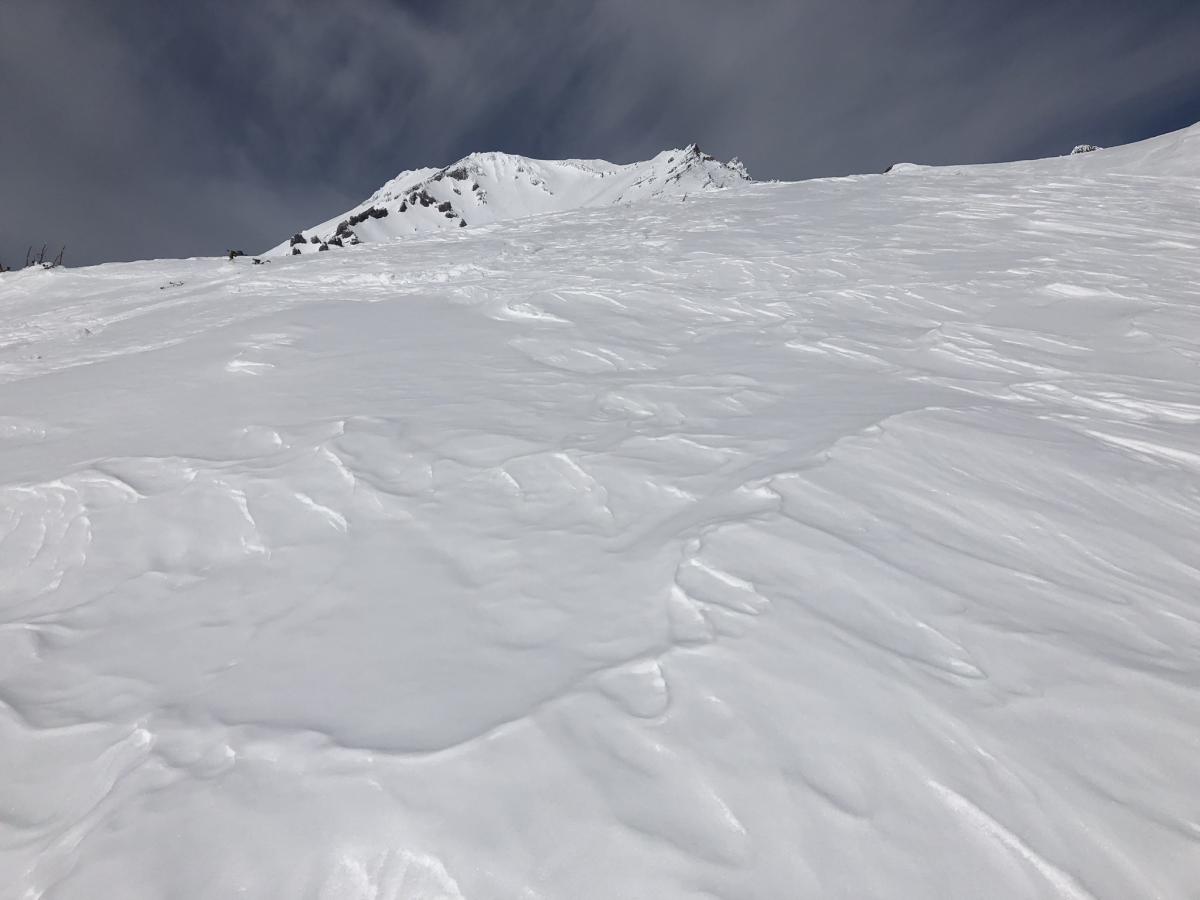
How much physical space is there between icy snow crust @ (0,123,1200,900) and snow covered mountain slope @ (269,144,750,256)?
146 m

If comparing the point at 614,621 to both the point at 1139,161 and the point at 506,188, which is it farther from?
the point at 506,188

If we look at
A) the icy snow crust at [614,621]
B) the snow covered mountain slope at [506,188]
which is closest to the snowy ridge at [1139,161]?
the icy snow crust at [614,621]

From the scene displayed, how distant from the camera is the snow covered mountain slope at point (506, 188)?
475 ft

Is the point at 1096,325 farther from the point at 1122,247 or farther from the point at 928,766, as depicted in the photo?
the point at 928,766

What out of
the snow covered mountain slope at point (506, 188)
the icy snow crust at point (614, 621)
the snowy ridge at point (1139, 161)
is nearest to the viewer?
the icy snow crust at point (614, 621)

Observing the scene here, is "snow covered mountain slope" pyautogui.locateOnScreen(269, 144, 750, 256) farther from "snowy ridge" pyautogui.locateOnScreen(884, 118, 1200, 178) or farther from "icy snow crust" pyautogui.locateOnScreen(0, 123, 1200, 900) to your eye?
"icy snow crust" pyautogui.locateOnScreen(0, 123, 1200, 900)

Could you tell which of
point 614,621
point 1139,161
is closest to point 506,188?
point 1139,161

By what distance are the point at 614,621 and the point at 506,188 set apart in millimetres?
189366

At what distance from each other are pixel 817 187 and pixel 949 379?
48.5 ft

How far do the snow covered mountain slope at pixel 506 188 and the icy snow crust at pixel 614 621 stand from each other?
14595cm

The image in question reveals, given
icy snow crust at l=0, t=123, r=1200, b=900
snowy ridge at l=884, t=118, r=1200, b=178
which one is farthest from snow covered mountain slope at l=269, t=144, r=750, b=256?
icy snow crust at l=0, t=123, r=1200, b=900

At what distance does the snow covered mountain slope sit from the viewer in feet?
475

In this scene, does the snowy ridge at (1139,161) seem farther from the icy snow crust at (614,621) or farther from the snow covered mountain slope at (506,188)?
the snow covered mountain slope at (506,188)

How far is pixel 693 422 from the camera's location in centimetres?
380
